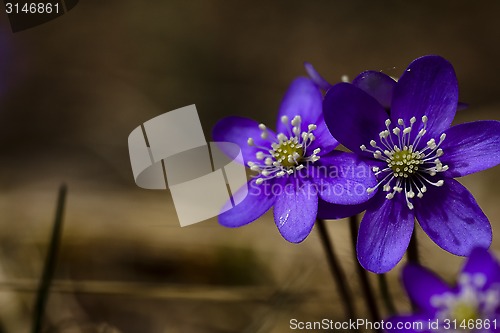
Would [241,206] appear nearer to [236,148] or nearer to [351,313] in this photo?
[236,148]

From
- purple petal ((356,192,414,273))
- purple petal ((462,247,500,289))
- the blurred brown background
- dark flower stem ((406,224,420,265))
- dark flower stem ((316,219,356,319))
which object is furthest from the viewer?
the blurred brown background

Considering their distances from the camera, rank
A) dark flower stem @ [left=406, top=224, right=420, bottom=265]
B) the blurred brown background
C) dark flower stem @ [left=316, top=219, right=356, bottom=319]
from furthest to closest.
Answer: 1. the blurred brown background
2. dark flower stem @ [left=316, top=219, right=356, bottom=319]
3. dark flower stem @ [left=406, top=224, right=420, bottom=265]

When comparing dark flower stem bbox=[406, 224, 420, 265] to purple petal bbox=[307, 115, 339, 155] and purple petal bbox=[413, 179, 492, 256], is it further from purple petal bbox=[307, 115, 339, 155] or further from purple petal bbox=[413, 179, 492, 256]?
purple petal bbox=[307, 115, 339, 155]

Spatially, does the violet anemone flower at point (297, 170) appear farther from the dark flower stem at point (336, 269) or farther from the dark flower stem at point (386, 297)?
the dark flower stem at point (386, 297)

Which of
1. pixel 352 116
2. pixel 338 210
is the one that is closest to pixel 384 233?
pixel 338 210

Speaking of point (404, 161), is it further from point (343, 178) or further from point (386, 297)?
point (386, 297)

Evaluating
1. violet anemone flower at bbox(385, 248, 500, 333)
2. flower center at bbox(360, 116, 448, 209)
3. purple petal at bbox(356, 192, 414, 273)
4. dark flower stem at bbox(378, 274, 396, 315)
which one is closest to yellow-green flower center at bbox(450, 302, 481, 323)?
violet anemone flower at bbox(385, 248, 500, 333)
